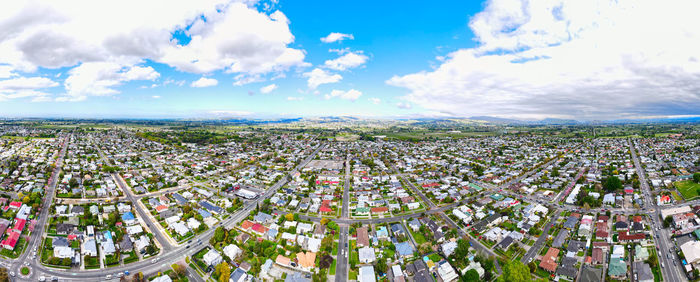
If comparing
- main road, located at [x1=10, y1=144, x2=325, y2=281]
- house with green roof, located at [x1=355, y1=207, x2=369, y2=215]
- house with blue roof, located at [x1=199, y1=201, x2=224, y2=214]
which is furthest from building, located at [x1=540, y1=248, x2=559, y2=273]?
house with blue roof, located at [x1=199, y1=201, x2=224, y2=214]

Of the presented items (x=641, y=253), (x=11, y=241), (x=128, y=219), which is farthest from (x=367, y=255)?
(x=11, y=241)

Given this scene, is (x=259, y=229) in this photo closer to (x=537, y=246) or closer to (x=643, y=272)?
(x=537, y=246)

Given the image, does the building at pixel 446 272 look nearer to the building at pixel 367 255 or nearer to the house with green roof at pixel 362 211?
the building at pixel 367 255

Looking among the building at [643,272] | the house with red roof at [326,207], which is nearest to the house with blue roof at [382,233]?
the house with red roof at [326,207]

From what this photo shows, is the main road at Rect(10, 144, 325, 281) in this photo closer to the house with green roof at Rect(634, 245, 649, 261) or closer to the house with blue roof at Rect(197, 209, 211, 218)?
the house with blue roof at Rect(197, 209, 211, 218)

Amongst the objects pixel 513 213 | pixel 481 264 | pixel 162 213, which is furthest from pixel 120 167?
pixel 513 213

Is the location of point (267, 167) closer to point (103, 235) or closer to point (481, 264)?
point (103, 235)
